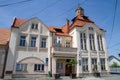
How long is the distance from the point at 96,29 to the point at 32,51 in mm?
15857

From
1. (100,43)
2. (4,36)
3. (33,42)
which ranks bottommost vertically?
(33,42)

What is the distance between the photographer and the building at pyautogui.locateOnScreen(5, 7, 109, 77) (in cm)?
2195

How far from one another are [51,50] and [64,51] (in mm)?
2583

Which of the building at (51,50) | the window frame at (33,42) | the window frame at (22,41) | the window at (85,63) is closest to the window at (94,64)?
the building at (51,50)

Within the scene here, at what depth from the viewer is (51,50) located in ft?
78.8

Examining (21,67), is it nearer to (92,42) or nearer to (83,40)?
(83,40)

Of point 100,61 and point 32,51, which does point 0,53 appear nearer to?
point 32,51

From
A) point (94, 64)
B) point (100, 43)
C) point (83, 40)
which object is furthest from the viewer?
point (100, 43)

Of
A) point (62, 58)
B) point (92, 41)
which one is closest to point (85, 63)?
point (62, 58)

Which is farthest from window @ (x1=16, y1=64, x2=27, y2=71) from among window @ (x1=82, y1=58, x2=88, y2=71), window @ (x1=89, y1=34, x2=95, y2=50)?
window @ (x1=89, y1=34, x2=95, y2=50)

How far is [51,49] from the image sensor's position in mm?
24094

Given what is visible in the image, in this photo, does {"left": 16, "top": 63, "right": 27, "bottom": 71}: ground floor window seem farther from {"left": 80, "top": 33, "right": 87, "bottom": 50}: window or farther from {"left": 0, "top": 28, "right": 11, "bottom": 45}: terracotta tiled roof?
{"left": 80, "top": 33, "right": 87, "bottom": 50}: window

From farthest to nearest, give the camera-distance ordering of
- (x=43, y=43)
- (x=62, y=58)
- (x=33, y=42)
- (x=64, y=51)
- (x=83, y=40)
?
1. (x=83, y=40)
2. (x=43, y=43)
3. (x=64, y=51)
4. (x=62, y=58)
5. (x=33, y=42)

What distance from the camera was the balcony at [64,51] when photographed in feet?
77.2
